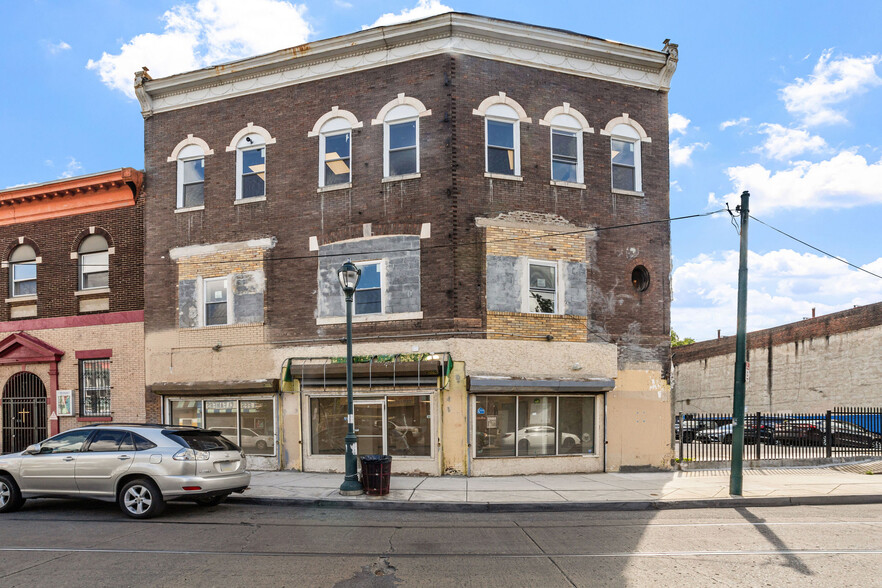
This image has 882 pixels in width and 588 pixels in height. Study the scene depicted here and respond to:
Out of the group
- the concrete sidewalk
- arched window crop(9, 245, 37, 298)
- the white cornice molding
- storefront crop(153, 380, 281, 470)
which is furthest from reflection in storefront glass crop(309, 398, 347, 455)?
arched window crop(9, 245, 37, 298)

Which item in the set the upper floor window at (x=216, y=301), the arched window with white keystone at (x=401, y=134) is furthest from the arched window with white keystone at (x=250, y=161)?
the arched window with white keystone at (x=401, y=134)

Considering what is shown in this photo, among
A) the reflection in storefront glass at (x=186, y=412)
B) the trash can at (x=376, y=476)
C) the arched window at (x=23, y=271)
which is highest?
the arched window at (x=23, y=271)

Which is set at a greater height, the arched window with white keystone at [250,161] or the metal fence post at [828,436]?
the arched window with white keystone at [250,161]

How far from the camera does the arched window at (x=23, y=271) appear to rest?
20188 mm

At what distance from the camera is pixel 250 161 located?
17.7m

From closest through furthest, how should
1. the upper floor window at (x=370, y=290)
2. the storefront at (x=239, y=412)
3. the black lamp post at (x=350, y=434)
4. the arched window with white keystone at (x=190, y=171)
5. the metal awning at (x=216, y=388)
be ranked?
the black lamp post at (x=350, y=434)
the upper floor window at (x=370, y=290)
the metal awning at (x=216, y=388)
the storefront at (x=239, y=412)
the arched window with white keystone at (x=190, y=171)

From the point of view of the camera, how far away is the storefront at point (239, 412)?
16516 mm

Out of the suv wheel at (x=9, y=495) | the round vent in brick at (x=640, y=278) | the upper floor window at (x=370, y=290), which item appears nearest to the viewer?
the suv wheel at (x=9, y=495)

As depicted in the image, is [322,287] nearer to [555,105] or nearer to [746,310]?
[555,105]

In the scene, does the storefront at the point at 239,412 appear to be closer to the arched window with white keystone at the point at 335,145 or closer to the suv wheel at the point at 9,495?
the arched window with white keystone at the point at 335,145

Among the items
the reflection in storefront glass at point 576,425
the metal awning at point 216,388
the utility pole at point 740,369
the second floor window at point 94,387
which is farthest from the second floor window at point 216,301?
the utility pole at point 740,369

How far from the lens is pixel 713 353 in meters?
40.2

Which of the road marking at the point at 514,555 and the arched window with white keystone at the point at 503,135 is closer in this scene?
the road marking at the point at 514,555

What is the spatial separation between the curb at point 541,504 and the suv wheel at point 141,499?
2.02m
